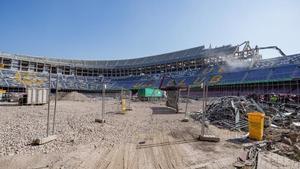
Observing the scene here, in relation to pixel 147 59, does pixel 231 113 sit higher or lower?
lower

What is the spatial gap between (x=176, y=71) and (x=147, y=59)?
1576 centimetres

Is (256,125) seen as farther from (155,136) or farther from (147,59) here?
(147,59)

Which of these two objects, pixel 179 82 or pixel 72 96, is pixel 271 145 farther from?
pixel 179 82

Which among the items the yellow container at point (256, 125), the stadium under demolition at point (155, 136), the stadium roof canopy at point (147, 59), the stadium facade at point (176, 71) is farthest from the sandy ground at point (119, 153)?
the stadium roof canopy at point (147, 59)

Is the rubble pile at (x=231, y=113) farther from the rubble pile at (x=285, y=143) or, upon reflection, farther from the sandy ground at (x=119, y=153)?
the sandy ground at (x=119, y=153)

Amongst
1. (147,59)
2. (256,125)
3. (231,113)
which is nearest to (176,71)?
(147,59)

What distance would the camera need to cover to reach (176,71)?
211 feet

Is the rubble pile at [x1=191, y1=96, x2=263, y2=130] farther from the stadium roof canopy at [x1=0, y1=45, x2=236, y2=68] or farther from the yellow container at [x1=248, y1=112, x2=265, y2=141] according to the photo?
the stadium roof canopy at [x1=0, y1=45, x2=236, y2=68]

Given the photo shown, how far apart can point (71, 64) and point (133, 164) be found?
71.8 m

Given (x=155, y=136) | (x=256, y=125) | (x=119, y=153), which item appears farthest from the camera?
(x=155, y=136)

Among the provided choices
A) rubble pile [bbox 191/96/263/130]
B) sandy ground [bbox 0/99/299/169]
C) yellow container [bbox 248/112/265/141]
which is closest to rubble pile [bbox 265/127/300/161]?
yellow container [bbox 248/112/265/141]

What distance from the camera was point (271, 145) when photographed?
6.48 meters

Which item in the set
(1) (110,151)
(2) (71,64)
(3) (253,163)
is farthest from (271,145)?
(2) (71,64)

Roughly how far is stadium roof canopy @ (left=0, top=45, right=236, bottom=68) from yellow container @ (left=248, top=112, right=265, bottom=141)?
4938 cm
